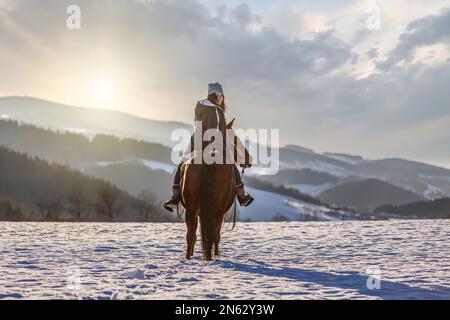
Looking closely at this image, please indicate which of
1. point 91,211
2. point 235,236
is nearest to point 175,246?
point 235,236

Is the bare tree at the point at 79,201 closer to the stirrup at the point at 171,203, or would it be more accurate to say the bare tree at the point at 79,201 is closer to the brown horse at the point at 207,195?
the stirrup at the point at 171,203

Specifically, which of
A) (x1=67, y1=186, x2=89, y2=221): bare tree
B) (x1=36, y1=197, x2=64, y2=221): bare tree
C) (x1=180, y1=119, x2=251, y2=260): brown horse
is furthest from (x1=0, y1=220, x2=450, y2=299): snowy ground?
(x1=36, y1=197, x2=64, y2=221): bare tree

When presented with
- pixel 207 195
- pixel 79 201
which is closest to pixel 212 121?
pixel 207 195

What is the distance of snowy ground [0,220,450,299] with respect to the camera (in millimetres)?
5520

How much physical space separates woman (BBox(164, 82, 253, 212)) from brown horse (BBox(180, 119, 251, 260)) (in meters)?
0.27

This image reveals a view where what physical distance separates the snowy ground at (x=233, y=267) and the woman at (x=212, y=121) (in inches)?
44.8

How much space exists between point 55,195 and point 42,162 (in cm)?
2298

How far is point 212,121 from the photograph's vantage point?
28.7 feet

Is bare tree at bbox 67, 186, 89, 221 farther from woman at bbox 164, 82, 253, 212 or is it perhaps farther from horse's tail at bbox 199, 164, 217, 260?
horse's tail at bbox 199, 164, 217, 260

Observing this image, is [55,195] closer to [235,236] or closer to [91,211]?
[91,211]

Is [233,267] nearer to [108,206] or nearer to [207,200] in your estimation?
[207,200]

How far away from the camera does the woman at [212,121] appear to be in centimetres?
875

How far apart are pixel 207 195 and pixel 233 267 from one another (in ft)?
4.42
